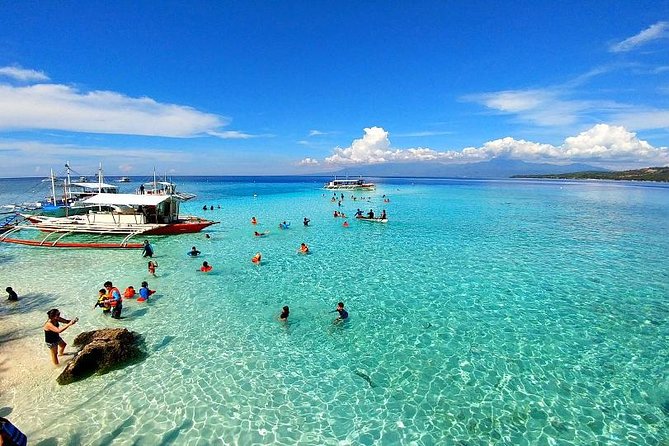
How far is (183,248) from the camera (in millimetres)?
28938

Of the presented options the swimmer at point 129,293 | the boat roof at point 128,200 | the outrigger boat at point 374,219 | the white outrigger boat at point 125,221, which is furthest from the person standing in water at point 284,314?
the outrigger boat at point 374,219

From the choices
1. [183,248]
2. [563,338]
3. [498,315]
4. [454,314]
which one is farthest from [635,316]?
[183,248]

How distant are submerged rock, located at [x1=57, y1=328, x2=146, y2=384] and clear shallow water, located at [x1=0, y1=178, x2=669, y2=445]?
457 mm

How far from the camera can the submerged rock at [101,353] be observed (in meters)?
11.0

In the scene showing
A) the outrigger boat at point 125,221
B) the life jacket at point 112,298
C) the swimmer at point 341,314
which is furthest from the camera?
the outrigger boat at point 125,221

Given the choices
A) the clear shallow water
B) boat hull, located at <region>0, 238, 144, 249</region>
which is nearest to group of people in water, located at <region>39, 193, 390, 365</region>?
the clear shallow water

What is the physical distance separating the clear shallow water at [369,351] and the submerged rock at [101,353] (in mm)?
457

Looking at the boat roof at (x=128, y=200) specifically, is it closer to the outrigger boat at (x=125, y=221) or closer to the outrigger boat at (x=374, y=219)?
the outrigger boat at (x=125, y=221)

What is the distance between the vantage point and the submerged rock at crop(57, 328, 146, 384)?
11.0 meters

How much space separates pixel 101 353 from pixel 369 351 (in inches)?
368

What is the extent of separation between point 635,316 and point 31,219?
5338 centimetres

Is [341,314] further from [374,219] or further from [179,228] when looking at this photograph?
[374,219]

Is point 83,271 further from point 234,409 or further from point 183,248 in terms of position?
point 234,409

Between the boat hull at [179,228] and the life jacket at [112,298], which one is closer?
the life jacket at [112,298]
